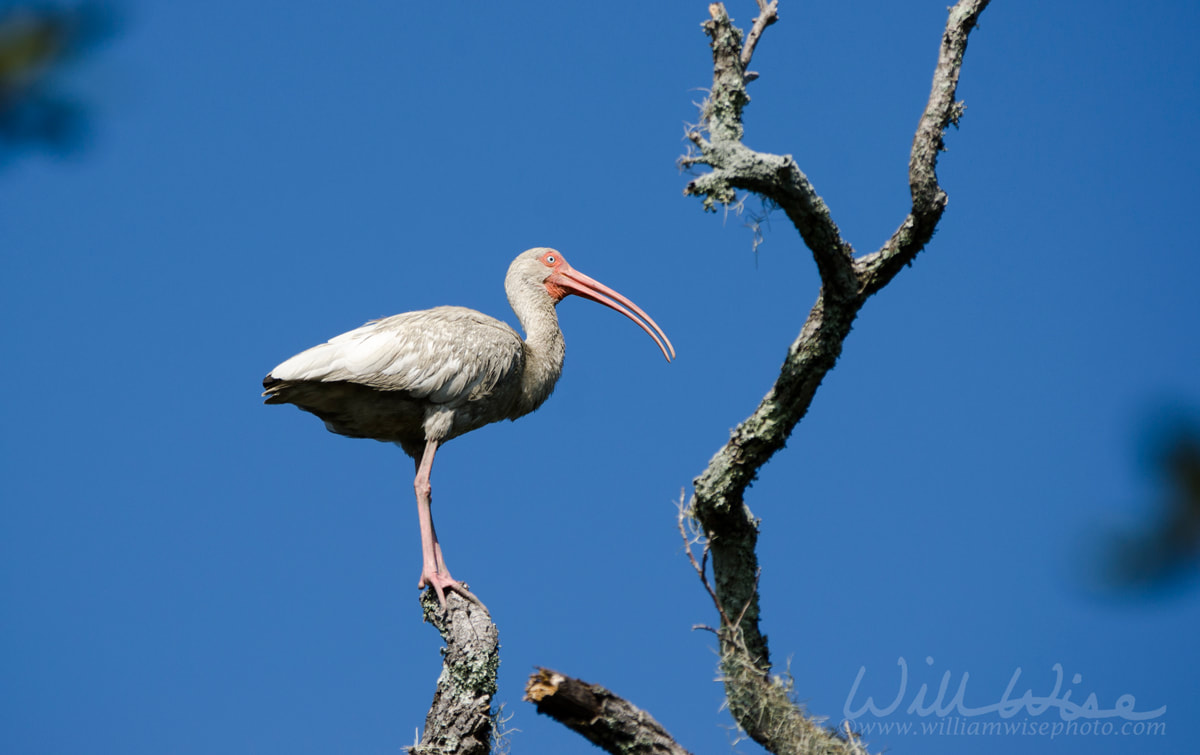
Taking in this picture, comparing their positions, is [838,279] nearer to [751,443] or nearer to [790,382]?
[790,382]

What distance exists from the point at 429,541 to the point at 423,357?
1.16 metres

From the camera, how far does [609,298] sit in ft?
29.4

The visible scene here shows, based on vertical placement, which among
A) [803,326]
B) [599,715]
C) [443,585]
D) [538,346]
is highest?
[538,346]

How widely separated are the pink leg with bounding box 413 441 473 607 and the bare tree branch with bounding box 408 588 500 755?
0.48 meters

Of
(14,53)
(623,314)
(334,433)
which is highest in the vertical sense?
(623,314)

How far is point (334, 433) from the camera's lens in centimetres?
752

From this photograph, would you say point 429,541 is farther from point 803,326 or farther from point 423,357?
point 803,326

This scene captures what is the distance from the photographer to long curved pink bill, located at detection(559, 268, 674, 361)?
8720 mm

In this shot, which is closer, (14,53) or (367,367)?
(14,53)

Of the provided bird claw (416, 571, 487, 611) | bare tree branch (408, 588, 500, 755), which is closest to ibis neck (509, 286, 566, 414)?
bird claw (416, 571, 487, 611)

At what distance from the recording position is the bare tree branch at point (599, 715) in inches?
181

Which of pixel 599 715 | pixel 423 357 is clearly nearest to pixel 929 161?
pixel 599 715

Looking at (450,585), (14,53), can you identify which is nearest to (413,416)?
(450,585)

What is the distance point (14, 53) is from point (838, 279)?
405cm
